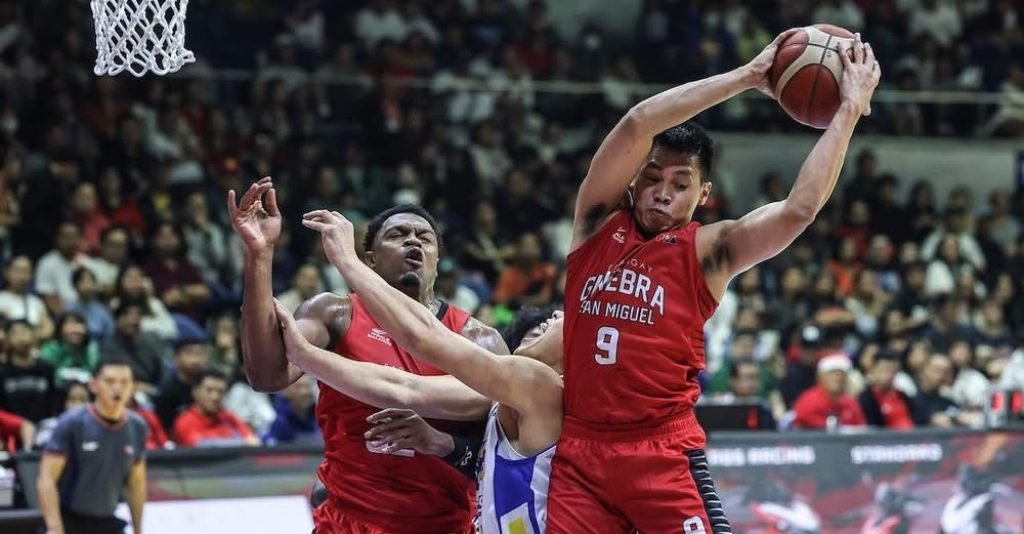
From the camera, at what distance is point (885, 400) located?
12828mm

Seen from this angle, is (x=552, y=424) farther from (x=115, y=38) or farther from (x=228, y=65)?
(x=228, y=65)

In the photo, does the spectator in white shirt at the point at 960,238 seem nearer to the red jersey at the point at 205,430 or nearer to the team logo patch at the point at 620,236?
the red jersey at the point at 205,430

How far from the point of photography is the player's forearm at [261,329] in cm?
542

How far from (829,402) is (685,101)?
25.2ft

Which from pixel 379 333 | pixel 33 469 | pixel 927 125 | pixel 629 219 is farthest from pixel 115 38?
pixel 927 125

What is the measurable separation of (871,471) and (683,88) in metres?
6.73

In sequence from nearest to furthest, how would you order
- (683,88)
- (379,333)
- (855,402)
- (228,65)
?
(683,88)
(379,333)
(855,402)
(228,65)

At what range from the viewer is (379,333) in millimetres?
5945

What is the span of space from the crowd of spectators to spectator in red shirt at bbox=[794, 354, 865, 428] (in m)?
0.02

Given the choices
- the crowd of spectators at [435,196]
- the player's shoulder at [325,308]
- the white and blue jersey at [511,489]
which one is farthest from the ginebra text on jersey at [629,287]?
the crowd of spectators at [435,196]

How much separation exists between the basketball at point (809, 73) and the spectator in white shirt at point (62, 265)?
320 inches

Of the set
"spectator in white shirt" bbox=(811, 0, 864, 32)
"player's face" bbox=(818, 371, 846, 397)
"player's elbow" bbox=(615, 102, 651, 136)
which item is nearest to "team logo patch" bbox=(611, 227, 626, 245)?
"player's elbow" bbox=(615, 102, 651, 136)

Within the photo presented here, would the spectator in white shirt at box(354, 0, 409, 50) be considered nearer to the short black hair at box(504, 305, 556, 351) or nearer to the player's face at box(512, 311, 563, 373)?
the short black hair at box(504, 305, 556, 351)

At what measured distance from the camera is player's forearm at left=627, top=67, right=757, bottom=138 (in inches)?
197
